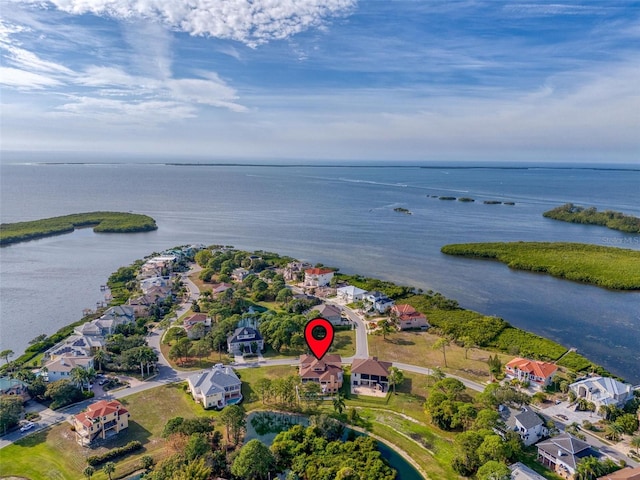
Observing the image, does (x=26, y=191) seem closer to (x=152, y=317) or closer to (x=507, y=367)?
(x=152, y=317)

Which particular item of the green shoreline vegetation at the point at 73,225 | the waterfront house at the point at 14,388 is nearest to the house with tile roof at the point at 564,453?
the waterfront house at the point at 14,388

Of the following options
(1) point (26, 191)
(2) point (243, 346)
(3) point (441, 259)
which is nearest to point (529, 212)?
(3) point (441, 259)

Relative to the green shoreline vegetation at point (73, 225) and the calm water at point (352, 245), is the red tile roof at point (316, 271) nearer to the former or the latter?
the calm water at point (352, 245)

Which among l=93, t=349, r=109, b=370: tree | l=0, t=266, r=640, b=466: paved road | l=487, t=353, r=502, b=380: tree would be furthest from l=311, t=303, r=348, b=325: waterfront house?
l=93, t=349, r=109, b=370: tree

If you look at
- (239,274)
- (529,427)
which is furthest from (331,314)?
(529,427)

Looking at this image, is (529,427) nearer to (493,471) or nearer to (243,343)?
(493,471)
